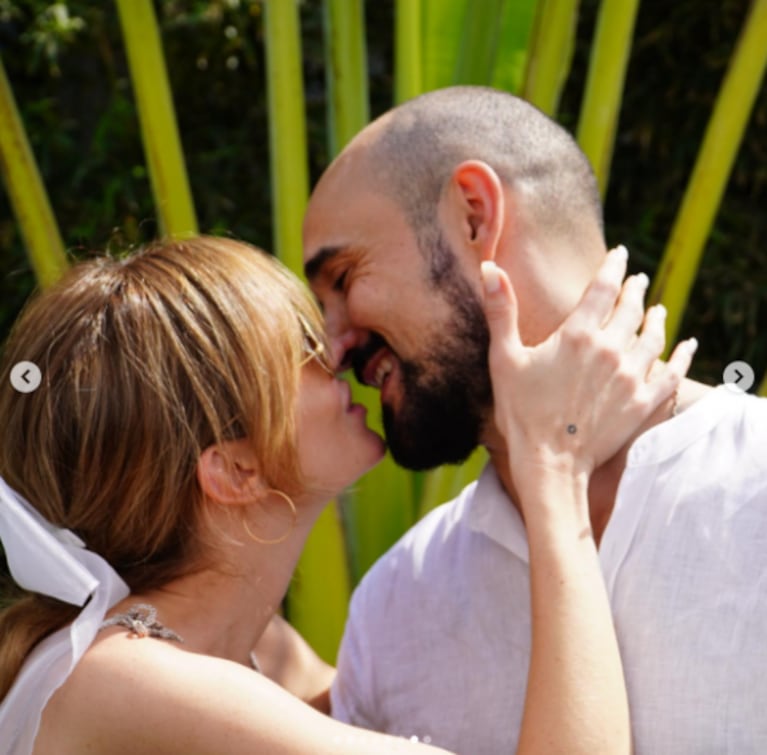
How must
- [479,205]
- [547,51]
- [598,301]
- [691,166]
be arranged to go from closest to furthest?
[598,301] → [479,205] → [547,51] → [691,166]

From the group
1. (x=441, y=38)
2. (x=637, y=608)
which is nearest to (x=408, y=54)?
(x=441, y=38)

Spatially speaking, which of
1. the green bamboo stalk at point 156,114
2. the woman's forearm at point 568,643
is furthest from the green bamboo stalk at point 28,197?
the woman's forearm at point 568,643

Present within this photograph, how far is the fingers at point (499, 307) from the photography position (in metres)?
1.83

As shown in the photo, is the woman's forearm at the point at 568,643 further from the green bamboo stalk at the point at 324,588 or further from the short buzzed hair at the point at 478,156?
the green bamboo stalk at the point at 324,588

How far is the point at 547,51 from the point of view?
103 inches

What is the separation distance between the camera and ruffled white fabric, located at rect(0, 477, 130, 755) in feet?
5.32

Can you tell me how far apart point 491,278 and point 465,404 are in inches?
9.4

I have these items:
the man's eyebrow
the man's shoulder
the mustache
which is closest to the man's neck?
the man's shoulder

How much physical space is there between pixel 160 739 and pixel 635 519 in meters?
0.66

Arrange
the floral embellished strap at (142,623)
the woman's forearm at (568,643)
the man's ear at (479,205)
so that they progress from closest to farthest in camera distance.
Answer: the woman's forearm at (568,643), the floral embellished strap at (142,623), the man's ear at (479,205)

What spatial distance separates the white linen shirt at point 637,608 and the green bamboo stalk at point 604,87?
0.86 m

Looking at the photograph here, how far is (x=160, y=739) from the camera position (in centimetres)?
156

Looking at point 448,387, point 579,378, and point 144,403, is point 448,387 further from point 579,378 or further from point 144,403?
point 144,403

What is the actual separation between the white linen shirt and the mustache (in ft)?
0.86
